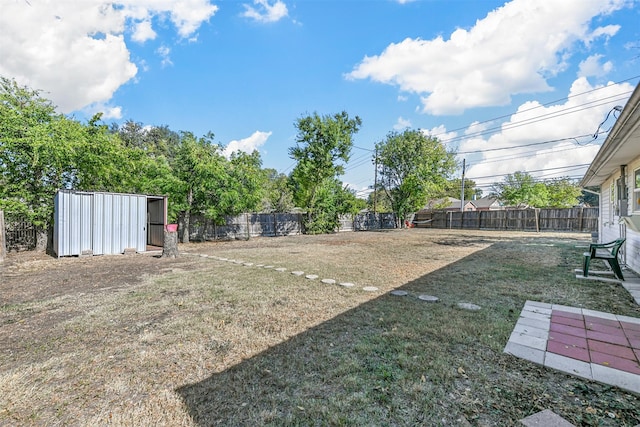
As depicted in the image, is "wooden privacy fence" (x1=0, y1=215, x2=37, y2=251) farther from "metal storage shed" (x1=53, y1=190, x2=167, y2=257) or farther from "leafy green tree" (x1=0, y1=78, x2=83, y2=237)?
"metal storage shed" (x1=53, y1=190, x2=167, y2=257)

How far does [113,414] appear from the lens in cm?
152

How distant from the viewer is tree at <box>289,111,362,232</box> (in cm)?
1527

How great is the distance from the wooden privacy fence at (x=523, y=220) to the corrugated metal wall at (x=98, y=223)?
19.5 m

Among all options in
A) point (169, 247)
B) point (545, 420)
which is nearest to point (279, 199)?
point (169, 247)

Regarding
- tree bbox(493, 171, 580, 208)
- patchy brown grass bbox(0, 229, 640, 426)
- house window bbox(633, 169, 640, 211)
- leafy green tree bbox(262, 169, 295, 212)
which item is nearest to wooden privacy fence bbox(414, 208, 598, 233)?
tree bbox(493, 171, 580, 208)

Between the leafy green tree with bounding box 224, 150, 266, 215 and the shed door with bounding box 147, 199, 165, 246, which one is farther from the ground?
the leafy green tree with bounding box 224, 150, 266, 215

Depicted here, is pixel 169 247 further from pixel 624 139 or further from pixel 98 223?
pixel 624 139

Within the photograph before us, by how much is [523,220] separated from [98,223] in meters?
21.1

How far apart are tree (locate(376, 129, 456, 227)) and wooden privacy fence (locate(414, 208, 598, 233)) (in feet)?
8.27

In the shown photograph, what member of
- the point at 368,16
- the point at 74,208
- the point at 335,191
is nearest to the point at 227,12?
the point at 368,16

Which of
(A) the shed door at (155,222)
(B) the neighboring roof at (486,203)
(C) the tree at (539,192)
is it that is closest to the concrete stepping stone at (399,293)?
(A) the shed door at (155,222)

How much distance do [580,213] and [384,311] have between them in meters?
18.1

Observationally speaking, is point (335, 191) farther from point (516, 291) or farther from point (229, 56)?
point (516, 291)

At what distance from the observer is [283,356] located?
2.17m
